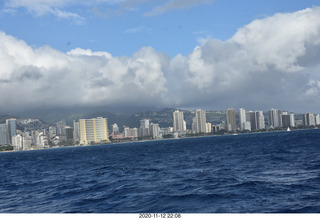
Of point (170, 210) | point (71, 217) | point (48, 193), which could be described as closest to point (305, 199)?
point (170, 210)

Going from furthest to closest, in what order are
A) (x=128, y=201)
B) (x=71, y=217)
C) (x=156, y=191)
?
1. (x=156, y=191)
2. (x=128, y=201)
3. (x=71, y=217)

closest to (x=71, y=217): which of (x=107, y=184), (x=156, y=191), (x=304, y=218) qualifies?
(x=304, y=218)

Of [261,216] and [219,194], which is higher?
[261,216]

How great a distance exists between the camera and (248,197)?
25953mm

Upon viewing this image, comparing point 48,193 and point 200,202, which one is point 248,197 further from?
point 48,193

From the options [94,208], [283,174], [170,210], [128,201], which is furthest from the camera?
[283,174]

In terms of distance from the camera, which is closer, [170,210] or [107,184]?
[170,210]

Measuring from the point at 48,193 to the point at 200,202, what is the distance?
1651cm

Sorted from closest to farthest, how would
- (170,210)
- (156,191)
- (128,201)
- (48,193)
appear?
(170,210), (128,201), (156,191), (48,193)

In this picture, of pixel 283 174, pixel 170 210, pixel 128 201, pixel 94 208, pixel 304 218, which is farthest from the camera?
pixel 283 174

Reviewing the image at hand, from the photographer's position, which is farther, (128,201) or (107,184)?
(107,184)

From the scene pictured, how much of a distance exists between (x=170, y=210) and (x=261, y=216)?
1251 centimetres

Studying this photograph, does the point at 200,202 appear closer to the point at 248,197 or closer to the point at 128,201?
the point at 248,197

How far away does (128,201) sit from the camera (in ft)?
89.1
